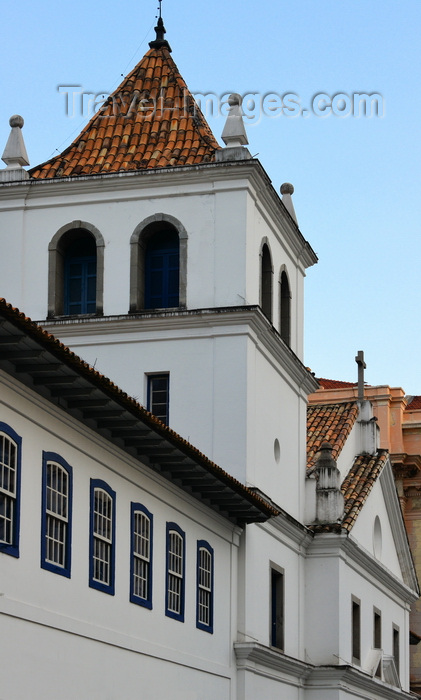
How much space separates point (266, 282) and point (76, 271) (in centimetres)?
402

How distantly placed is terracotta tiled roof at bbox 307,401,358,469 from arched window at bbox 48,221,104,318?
7.31 meters

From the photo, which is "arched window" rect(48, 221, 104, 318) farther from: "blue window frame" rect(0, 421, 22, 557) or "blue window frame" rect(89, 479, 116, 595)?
"blue window frame" rect(0, 421, 22, 557)

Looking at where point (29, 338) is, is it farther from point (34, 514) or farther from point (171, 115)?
point (171, 115)

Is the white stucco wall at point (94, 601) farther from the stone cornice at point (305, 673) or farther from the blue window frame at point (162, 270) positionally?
the blue window frame at point (162, 270)

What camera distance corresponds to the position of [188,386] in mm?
29984

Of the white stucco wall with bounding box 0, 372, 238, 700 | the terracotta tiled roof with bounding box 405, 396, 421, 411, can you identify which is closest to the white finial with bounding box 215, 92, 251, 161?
the white stucco wall with bounding box 0, 372, 238, 700

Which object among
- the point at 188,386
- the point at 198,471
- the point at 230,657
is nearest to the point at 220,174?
the point at 188,386

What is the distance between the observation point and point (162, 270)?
Result: 102 ft

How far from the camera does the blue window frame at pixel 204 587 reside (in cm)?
2634

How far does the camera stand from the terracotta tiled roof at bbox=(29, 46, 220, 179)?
3173cm

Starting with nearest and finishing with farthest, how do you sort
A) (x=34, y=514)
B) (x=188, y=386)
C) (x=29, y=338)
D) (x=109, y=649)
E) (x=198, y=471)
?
(x=29, y=338) < (x=34, y=514) < (x=109, y=649) < (x=198, y=471) < (x=188, y=386)

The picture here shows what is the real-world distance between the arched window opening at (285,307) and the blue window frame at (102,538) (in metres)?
11.6

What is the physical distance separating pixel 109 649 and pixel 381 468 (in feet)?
56.1

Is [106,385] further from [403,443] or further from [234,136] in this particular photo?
[403,443]
